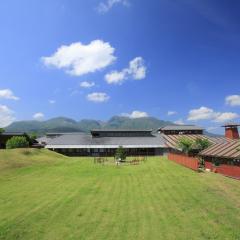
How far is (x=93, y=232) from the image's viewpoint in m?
20.1

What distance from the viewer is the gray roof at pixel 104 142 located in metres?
90.6

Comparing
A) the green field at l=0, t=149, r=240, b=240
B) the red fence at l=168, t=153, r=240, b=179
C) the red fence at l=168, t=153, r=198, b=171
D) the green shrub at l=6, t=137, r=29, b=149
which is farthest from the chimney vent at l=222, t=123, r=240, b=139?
the green shrub at l=6, t=137, r=29, b=149

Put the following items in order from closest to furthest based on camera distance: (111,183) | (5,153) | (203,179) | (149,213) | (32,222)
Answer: (32,222) → (149,213) → (111,183) → (203,179) → (5,153)

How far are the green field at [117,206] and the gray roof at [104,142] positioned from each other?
1737 inches

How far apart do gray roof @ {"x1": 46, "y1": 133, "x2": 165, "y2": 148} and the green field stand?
44.1 m

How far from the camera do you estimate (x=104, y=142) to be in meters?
94.2

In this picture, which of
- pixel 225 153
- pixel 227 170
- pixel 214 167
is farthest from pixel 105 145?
pixel 227 170

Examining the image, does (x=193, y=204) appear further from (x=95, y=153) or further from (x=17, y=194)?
(x=95, y=153)

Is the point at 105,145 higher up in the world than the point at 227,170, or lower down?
higher up

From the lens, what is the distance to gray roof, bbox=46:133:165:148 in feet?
297

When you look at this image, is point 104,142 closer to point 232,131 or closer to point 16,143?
point 16,143

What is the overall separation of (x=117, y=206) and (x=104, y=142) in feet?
222

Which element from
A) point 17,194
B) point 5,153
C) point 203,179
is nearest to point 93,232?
point 17,194

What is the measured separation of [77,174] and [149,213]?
80.5ft
